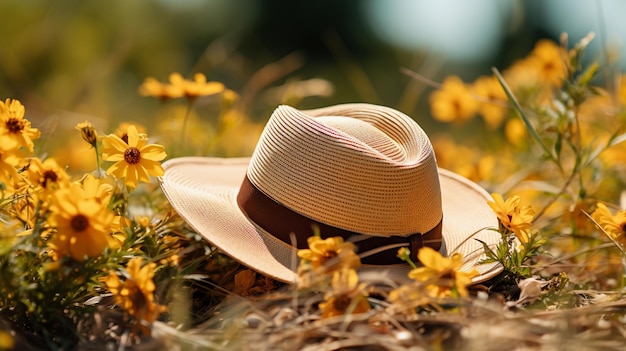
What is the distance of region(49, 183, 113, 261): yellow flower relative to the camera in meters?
1.48

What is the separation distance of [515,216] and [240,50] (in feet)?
46.8

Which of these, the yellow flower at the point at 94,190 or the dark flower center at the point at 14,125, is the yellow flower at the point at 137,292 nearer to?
the yellow flower at the point at 94,190

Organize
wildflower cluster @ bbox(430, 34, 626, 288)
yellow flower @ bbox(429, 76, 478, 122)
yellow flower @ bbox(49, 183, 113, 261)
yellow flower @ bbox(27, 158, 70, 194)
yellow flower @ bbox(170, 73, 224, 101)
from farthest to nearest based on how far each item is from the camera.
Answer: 1. yellow flower @ bbox(429, 76, 478, 122)
2. yellow flower @ bbox(170, 73, 224, 101)
3. wildflower cluster @ bbox(430, 34, 626, 288)
4. yellow flower @ bbox(27, 158, 70, 194)
5. yellow flower @ bbox(49, 183, 113, 261)

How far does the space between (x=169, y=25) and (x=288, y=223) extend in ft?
42.3

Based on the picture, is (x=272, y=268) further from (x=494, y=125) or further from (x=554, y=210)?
(x=494, y=125)

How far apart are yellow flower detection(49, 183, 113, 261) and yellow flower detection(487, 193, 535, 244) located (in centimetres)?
99

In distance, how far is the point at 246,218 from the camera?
76.3 inches

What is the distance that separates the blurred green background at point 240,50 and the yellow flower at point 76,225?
3.64 feet

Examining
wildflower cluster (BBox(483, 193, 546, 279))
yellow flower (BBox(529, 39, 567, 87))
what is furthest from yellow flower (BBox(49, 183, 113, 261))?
yellow flower (BBox(529, 39, 567, 87))

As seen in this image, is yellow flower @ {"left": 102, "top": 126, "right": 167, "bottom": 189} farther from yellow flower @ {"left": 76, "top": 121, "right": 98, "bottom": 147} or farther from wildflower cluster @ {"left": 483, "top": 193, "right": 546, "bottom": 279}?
wildflower cluster @ {"left": 483, "top": 193, "right": 546, "bottom": 279}

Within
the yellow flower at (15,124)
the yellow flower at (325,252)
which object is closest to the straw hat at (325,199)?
the yellow flower at (325,252)

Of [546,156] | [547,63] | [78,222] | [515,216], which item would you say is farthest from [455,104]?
[78,222]

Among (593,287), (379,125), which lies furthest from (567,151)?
(379,125)

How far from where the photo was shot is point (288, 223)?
1838 millimetres
